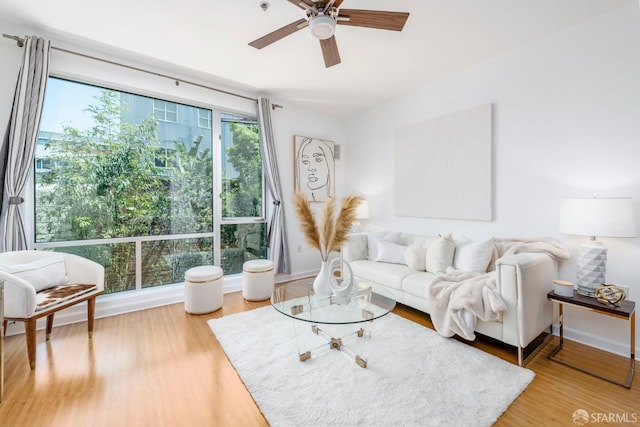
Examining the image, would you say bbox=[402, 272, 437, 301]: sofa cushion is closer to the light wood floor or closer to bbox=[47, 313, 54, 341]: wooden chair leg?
the light wood floor

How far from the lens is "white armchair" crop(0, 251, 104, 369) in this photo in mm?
1842

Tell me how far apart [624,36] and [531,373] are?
259cm

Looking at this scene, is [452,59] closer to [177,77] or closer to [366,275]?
[366,275]

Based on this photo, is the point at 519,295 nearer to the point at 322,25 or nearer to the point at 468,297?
the point at 468,297

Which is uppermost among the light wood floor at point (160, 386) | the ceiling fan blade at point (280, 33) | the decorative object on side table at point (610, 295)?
the ceiling fan blade at point (280, 33)

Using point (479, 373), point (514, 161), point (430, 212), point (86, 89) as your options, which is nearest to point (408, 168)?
point (430, 212)

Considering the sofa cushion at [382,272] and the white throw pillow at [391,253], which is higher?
the white throw pillow at [391,253]

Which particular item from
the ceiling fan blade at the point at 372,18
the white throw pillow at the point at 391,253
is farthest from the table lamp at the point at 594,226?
the ceiling fan blade at the point at 372,18

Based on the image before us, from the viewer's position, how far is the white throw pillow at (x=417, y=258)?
114 inches

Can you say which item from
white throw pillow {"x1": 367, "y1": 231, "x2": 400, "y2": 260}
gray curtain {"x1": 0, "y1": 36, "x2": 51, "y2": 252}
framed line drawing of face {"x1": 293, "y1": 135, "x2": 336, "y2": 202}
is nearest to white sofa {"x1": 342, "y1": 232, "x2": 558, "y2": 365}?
white throw pillow {"x1": 367, "y1": 231, "x2": 400, "y2": 260}

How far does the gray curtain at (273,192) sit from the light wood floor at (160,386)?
155 cm

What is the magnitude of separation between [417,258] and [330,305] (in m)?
1.28

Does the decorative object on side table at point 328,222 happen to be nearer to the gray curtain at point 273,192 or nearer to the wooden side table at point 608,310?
the wooden side table at point 608,310

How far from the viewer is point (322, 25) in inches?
68.9
